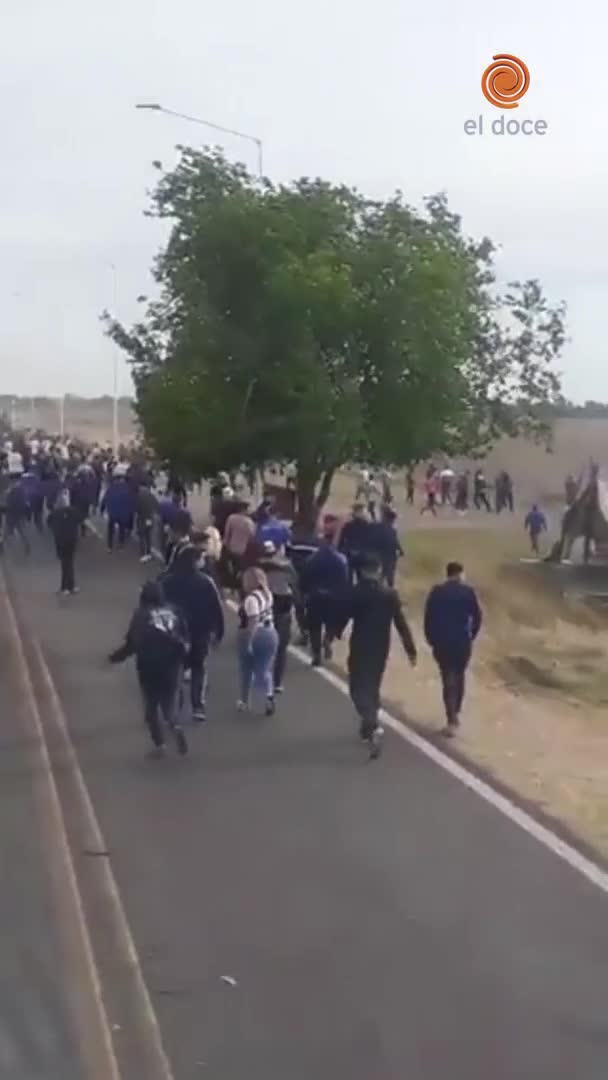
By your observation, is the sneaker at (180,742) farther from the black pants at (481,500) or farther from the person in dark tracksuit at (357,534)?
the black pants at (481,500)

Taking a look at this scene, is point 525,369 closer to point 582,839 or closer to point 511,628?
point 511,628

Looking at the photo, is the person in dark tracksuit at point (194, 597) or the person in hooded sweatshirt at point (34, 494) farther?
the person in hooded sweatshirt at point (34, 494)

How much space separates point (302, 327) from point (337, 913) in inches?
895

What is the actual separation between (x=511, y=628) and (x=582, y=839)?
24771mm

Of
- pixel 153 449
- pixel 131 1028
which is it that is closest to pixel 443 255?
pixel 153 449

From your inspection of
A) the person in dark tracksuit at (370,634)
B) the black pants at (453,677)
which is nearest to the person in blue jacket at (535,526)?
the black pants at (453,677)

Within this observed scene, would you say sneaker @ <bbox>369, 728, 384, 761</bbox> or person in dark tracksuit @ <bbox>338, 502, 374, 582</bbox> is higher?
person in dark tracksuit @ <bbox>338, 502, 374, 582</bbox>

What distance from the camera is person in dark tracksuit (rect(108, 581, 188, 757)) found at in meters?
14.8

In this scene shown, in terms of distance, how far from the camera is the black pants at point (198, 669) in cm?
1614

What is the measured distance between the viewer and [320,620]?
20.0 metres

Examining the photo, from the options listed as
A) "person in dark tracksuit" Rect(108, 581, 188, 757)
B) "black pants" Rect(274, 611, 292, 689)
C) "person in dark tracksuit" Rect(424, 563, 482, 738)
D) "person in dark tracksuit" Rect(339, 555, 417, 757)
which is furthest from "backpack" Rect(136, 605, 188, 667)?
"black pants" Rect(274, 611, 292, 689)

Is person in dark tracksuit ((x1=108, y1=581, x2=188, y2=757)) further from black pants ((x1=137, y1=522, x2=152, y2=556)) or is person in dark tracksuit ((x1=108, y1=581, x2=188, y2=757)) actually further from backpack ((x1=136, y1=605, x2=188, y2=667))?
black pants ((x1=137, y1=522, x2=152, y2=556))

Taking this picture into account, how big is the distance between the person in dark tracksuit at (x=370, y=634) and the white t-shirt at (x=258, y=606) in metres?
1.59

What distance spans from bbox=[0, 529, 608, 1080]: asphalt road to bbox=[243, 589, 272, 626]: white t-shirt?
867 millimetres
